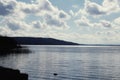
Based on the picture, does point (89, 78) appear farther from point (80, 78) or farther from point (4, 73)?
point (4, 73)

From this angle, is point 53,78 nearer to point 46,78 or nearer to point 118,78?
point 46,78

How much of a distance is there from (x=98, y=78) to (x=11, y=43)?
466 feet

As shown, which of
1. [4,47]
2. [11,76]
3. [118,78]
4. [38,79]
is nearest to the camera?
[11,76]

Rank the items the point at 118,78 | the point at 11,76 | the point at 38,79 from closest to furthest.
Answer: the point at 11,76
the point at 38,79
the point at 118,78

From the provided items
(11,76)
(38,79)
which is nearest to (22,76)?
(11,76)

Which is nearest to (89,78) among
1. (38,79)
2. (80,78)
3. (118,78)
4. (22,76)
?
(80,78)

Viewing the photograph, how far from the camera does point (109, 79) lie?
57.6 m

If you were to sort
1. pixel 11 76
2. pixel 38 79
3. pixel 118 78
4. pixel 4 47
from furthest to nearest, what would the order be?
pixel 4 47
pixel 118 78
pixel 38 79
pixel 11 76

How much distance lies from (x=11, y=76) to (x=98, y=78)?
22.7 meters

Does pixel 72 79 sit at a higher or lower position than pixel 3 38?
lower

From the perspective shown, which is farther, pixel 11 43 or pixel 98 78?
pixel 11 43

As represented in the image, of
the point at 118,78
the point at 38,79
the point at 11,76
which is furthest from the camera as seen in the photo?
the point at 118,78

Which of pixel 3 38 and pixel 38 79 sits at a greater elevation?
pixel 3 38

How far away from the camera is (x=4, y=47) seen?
18638 centimetres
